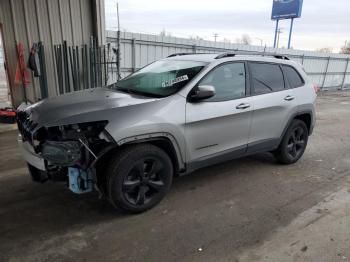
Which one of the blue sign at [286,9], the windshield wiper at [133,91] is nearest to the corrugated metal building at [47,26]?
the windshield wiper at [133,91]

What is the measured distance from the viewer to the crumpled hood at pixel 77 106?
10.1ft

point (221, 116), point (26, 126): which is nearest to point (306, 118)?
point (221, 116)

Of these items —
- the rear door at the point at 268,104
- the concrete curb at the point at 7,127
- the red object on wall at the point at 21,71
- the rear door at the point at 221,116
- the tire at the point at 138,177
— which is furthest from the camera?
the red object on wall at the point at 21,71

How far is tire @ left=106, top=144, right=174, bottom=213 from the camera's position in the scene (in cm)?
317

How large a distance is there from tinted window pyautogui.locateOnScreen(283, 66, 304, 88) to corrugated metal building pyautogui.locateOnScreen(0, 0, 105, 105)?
6.10 m

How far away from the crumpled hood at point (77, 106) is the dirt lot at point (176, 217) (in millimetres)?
1107

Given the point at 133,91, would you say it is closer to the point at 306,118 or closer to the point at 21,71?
the point at 306,118

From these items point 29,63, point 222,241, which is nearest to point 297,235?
point 222,241

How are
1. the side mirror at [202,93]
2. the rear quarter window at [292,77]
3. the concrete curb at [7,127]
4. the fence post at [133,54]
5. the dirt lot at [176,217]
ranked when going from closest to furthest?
the dirt lot at [176,217]
the side mirror at [202,93]
the rear quarter window at [292,77]
the concrete curb at [7,127]
the fence post at [133,54]

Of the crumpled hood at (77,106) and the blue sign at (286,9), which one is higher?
the blue sign at (286,9)

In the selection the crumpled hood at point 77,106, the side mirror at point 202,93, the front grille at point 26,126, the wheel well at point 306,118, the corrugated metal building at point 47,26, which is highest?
the corrugated metal building at point 47,26

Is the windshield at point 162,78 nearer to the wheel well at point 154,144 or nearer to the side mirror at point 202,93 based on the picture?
the side mirror at point 202,93

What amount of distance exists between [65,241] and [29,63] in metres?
6.30

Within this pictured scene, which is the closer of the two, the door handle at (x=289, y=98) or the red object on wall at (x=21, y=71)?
the door handle at (x=289, y=98)
